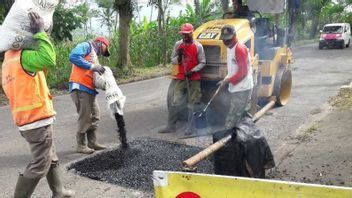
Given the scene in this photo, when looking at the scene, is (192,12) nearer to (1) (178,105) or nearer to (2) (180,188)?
(1) (178,105)

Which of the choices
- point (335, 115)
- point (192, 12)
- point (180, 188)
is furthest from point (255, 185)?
point (192, 12)

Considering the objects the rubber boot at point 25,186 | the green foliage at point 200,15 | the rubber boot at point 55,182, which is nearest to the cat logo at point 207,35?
the rubber boot at point 55,182

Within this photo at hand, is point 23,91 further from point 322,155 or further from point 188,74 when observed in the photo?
point 322,155

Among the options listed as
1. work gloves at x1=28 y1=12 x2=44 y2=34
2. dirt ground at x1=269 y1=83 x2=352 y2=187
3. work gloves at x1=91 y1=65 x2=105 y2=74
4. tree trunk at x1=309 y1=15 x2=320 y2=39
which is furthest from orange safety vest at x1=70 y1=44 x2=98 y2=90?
tree trunk at x1=309 y1=15 x2=320 y2=39

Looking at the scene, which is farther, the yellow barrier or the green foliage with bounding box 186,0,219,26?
the green foliage with bounding box 186,0,219,26

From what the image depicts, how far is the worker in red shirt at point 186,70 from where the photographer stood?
7.07 metres

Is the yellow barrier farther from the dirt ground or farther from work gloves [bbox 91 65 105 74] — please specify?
work gloves [bbox 91 65 105 74]

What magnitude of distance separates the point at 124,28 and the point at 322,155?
32.2ft

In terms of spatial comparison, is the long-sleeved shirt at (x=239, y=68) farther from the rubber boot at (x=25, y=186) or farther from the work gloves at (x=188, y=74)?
the rubber boot at (x=25, y=186)

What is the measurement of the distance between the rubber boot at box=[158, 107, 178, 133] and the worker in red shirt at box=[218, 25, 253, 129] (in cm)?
146

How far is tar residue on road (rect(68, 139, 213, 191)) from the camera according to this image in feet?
16.6

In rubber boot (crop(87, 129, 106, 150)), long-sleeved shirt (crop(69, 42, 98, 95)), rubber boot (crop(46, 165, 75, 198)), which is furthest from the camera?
rubber boot (crop(87, 129, 106, 150))

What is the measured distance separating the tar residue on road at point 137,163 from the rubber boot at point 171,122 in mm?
748

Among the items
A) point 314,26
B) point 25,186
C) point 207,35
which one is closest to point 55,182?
point 25,186
